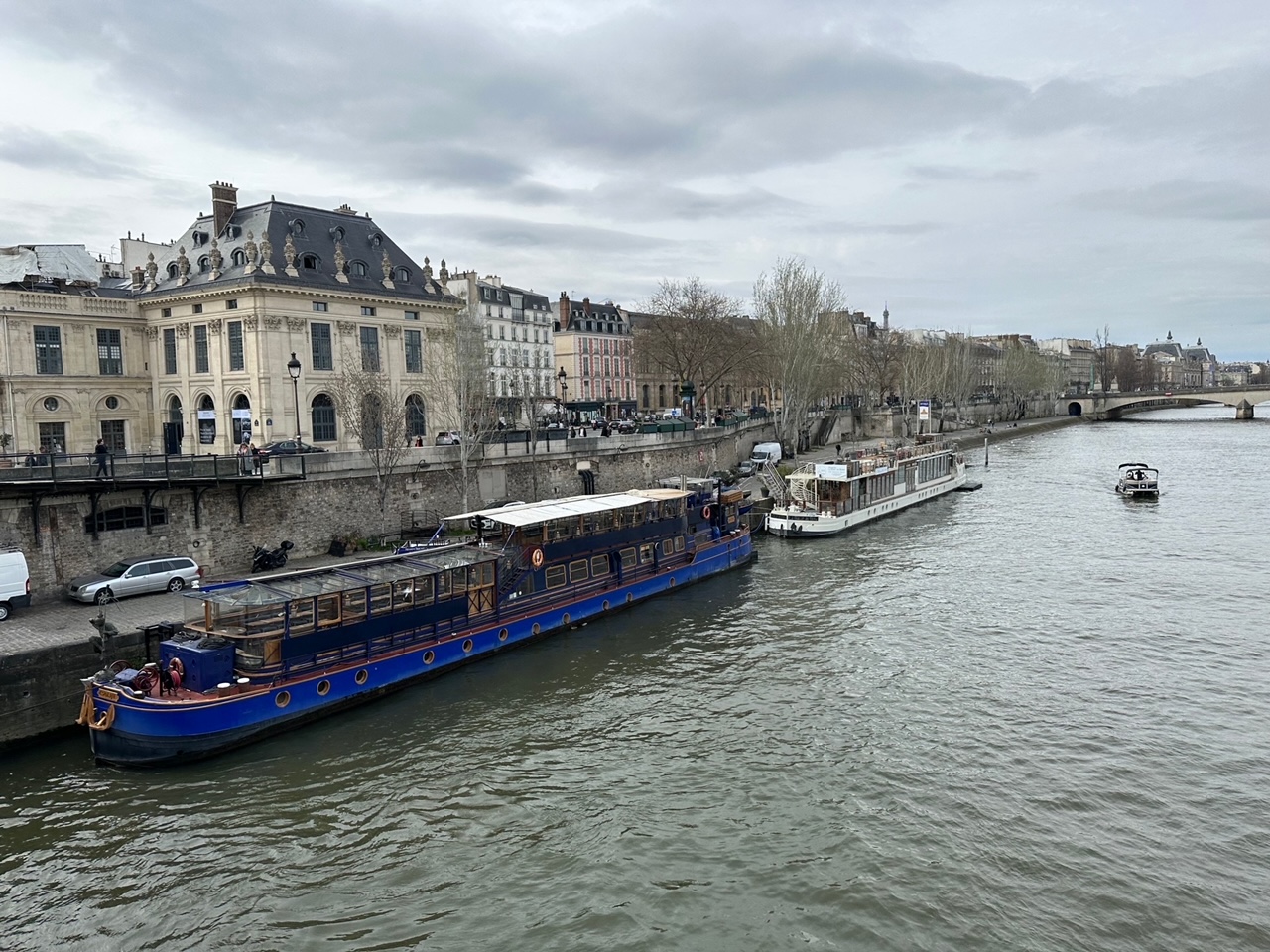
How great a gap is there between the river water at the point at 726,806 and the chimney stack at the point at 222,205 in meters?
32.0

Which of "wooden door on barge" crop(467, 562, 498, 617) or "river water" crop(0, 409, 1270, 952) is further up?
"wooden door on barge" crop(467, 562, 498, 617)

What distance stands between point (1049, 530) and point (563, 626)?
88.4 ft

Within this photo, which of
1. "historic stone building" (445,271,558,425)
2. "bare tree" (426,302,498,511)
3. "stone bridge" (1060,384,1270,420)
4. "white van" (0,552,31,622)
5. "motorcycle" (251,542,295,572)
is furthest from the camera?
"stone bridge" (1060,384,1270,420)

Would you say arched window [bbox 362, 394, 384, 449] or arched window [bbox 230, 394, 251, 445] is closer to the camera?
arched window [bbox 362, 394, 384, 449]

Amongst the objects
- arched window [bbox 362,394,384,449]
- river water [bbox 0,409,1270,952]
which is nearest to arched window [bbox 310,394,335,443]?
arched window [bbox 362,394,384,449]

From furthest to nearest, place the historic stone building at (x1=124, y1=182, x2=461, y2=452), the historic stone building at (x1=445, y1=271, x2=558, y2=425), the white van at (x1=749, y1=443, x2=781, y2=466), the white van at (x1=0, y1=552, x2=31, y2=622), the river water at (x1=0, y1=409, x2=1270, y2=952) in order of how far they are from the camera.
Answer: the historic stone building at (x1=445, y1=271, x2=558, y2=425) < the white van at (x1=749, y1=443, x2=781, y2=466) < the historic stone building at (x1=124, y1=182, x2=461, y2=452) < the white van at (x1=0, y1=552, x2=31, y2=622) < the river water at (x1=0, y1=409, x2=1270, y2=952)

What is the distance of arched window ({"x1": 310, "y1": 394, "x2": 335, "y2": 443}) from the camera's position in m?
41.2

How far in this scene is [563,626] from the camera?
25625 millimetres

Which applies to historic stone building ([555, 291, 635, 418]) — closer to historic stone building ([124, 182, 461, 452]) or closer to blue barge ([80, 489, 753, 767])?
historic stone building ([124, 182, 461, 452])

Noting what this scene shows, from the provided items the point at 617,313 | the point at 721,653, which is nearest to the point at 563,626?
the point at 721,653

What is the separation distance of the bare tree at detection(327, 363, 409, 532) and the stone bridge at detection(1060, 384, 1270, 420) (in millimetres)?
109851

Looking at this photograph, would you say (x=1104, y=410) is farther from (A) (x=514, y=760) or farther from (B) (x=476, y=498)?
(A) (x=514, y=760)

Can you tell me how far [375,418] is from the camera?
33.8m

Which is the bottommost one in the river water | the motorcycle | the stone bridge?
the river water
